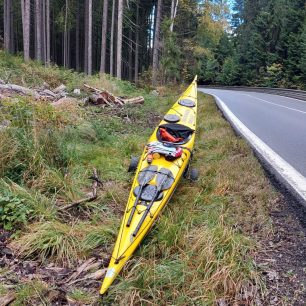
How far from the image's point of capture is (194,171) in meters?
5.58

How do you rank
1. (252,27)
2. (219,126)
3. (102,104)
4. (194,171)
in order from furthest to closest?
(252,27), (102,104), (219,126), (194,171)

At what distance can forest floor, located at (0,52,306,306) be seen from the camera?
3105 mm

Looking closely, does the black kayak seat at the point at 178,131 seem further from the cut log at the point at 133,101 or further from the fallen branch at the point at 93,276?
the cut log at the point at 133,101

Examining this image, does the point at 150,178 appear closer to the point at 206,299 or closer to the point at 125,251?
the point at 125,251

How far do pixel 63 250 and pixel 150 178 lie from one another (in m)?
1.46

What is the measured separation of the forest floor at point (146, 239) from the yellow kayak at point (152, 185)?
0.15 metres

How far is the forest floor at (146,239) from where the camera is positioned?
122 inches

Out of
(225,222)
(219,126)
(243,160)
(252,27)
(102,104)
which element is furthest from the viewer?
(252,27)

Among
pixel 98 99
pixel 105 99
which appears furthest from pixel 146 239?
pixel 105 99

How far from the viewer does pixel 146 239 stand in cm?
389

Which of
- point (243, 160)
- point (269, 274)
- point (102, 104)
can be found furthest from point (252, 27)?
point (269, 274)

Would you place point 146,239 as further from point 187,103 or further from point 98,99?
point 98,99

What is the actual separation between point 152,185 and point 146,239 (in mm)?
844

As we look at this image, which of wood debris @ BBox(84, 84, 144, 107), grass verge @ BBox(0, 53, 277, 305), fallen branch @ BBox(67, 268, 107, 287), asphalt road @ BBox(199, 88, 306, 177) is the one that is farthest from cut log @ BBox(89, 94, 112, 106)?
fallen branch @ BBox(67, 268, 107, 287)
